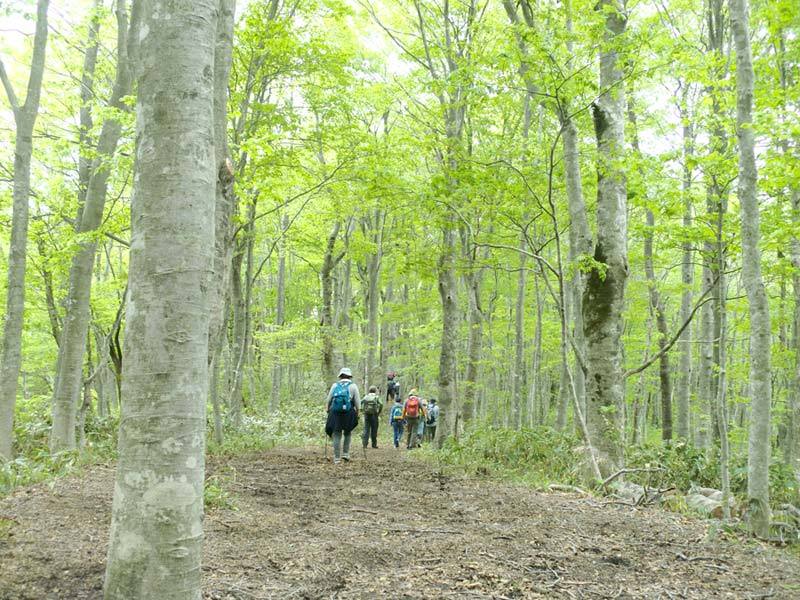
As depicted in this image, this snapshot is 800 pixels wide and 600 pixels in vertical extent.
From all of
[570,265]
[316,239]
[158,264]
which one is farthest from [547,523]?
[316,239]

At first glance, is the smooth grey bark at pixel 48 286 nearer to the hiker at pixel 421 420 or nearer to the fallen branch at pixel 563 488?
the hiker at pixel 421 420

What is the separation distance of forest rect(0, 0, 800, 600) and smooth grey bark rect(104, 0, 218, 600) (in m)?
0.01

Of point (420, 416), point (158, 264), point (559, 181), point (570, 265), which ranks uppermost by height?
point (559, 181)

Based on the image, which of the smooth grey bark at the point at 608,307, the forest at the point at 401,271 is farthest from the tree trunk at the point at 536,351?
the smooth grey bark at the point at 608,307

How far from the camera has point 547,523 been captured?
514cm

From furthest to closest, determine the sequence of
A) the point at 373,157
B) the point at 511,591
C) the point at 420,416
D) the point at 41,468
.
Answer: the point at 420,416 → the point at 373,157 → the point at 41,468 → the point at 511,591

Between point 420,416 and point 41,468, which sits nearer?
point 41,468

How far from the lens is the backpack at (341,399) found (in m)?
9.69

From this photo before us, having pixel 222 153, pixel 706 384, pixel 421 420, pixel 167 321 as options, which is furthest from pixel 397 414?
pixel 167 321

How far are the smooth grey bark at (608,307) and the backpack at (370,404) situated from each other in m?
6.31

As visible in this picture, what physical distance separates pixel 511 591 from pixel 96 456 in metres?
7.75

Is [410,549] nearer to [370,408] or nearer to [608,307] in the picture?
[608,307]

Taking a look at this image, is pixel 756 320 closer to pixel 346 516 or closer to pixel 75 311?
pixel 346 516

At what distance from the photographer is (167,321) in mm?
2127
